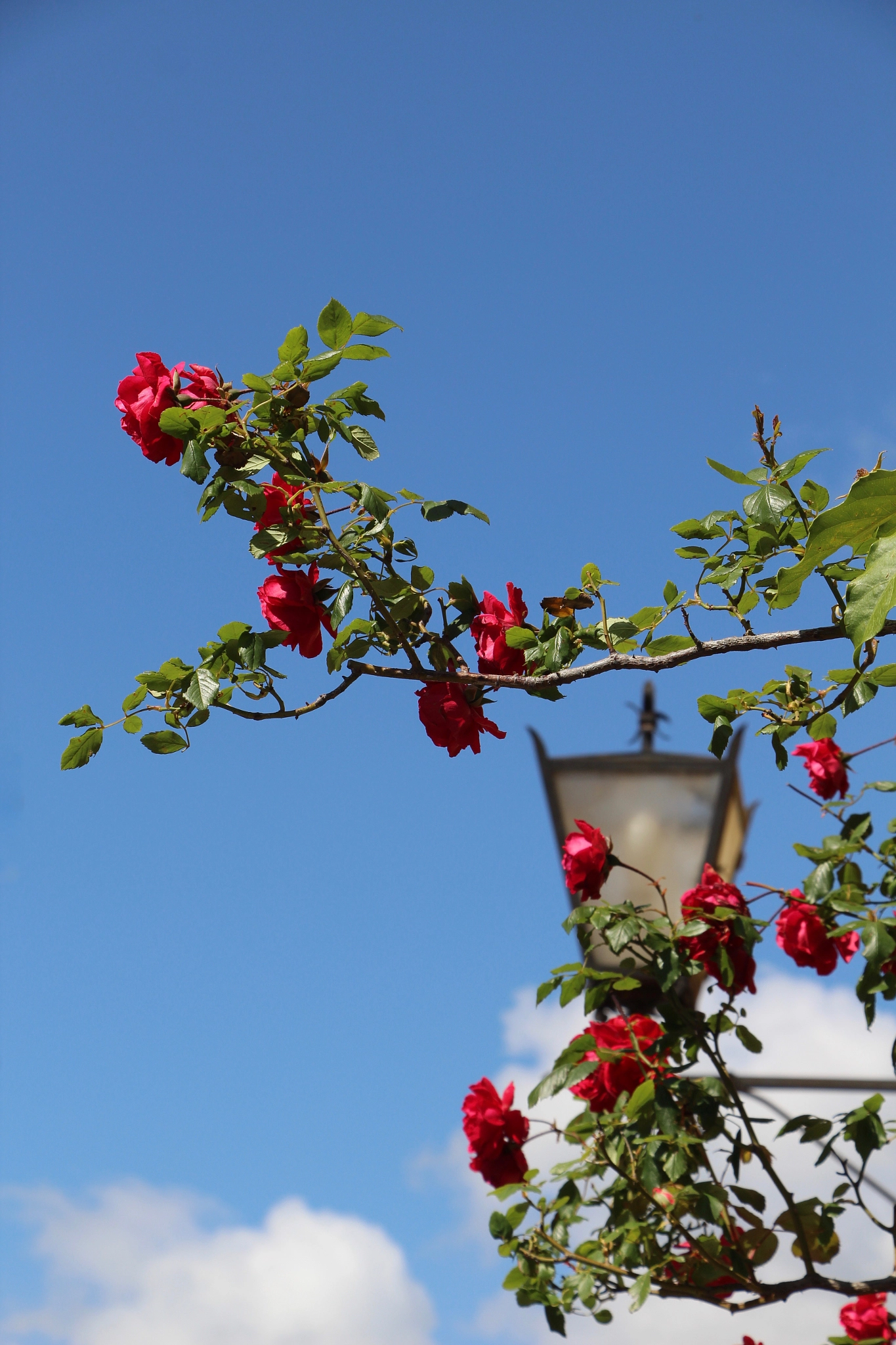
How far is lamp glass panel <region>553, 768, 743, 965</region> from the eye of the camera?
336 centimetres

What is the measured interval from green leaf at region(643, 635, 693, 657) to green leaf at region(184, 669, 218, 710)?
0.79 metres

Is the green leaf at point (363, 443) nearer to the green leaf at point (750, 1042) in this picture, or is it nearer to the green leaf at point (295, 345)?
the green leaf at point (295, 345)

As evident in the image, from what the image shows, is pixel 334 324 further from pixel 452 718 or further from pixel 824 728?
pixel 824 728

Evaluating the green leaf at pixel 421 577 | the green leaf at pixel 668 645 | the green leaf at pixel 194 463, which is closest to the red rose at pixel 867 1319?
the green leaf at pixel 668 645

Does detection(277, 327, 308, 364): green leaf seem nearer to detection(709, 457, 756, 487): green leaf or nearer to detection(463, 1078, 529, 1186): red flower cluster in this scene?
detection(709, 457, 756, 487): green leaf

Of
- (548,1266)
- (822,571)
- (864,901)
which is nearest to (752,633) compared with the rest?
(822,571)

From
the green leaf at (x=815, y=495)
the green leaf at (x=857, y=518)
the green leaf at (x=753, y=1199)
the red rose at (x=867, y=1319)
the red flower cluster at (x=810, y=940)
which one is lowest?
the red rose at (x=867, y=1319)

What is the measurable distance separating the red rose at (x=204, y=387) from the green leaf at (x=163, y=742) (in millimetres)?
574

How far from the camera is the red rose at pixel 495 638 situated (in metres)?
1.98

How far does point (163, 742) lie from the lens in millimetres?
1931

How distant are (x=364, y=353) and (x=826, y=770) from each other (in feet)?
6.07

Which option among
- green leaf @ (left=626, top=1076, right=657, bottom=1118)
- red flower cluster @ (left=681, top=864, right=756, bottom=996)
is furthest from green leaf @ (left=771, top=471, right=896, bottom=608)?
green leaf @ (left=626, top=1076, right=657, bottom=1118)

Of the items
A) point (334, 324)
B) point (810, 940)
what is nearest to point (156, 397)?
point (334, 324)

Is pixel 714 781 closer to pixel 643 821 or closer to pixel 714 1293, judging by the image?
pixel 643 821
